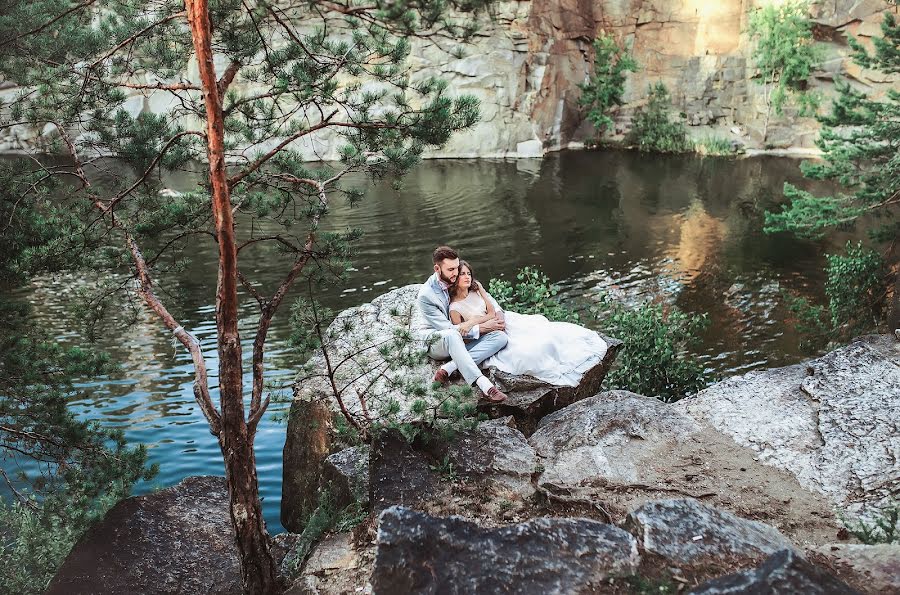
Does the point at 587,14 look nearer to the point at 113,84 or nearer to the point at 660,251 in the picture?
the point at 660,251

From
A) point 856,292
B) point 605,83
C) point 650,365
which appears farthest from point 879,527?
point 605,83

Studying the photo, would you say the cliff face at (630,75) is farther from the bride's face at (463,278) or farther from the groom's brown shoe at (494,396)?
the groom's brown shoe at (494,396)

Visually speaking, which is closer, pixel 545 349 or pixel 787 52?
pixel 545 349

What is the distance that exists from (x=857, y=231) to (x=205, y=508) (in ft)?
57.9

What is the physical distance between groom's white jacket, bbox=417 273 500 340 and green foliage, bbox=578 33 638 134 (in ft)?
91.9

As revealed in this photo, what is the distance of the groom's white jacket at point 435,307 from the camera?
6.62 metres

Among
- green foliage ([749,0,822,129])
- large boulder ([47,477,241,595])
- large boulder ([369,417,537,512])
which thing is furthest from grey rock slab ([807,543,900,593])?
green foliage ([749,0,822,129])

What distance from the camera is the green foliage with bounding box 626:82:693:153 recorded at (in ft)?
104

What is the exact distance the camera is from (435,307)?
6664 millimetres

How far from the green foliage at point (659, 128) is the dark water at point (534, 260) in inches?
83.5

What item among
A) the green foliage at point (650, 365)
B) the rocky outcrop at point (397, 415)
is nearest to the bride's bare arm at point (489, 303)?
the rocky outcrop at point (397, 415)

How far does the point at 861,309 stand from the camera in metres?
10.2

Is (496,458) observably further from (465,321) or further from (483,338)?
(465,321)

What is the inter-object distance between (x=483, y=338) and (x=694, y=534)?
3.51 meters
